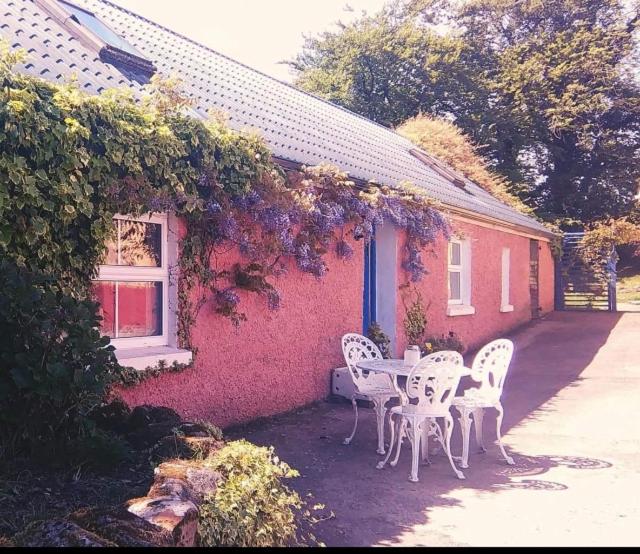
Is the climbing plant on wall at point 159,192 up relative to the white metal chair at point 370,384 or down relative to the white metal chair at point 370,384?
up

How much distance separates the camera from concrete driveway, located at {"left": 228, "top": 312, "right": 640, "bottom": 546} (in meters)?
4.20

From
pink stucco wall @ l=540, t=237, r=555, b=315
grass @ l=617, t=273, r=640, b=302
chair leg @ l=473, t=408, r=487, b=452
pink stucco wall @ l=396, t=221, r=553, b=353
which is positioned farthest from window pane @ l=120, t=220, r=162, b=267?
grass @ l=617, t=273, r=640, b=302

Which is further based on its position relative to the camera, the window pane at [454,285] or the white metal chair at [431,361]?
the window pane at [454,285]

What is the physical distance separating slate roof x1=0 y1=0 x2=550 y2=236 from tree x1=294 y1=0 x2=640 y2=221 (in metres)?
15.7

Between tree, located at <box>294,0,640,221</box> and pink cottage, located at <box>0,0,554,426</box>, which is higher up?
tree, located at <box>294,0,640,221</box>

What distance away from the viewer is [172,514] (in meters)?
2.96

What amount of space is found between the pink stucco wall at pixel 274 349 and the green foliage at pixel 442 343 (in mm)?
282

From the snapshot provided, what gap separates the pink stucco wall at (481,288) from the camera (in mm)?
11203

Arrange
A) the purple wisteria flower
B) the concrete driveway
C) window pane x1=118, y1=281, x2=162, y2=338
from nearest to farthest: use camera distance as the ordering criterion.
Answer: the concrete driveway < window pane x1=118, y1=281, x2=162, y2=338 < the purple wisteria flower

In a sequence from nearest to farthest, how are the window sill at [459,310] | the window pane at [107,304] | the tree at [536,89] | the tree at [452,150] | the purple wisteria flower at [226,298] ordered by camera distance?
the window pane at [107,304], the purple wisteria flower at [226,298], the window sill at [459,310], the tree at [452,150], the tree at [536,89]

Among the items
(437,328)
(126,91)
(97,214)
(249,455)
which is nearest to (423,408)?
(249,455)

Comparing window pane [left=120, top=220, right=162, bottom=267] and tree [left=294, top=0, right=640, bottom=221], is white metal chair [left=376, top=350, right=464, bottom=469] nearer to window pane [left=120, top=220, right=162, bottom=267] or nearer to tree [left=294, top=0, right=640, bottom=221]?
window pane [left=120, top=220, right=162, bottom=267]

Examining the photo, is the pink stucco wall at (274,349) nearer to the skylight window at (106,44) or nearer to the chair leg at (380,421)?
the chair leg at (380,421)

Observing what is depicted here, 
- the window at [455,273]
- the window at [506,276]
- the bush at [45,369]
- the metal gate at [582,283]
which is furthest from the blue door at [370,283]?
the metal gate at [582,283]
